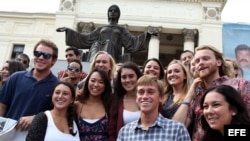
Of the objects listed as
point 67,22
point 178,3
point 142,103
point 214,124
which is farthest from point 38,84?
point 178,3

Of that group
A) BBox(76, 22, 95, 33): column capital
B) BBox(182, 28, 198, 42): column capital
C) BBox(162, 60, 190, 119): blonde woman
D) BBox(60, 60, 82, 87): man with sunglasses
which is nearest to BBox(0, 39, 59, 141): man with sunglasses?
BBox(60, 60, 82, 87): man with sunglasses

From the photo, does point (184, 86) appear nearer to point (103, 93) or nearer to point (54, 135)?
point (103, 93)

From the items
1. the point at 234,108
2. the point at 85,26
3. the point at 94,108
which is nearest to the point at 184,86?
the point at 94,108

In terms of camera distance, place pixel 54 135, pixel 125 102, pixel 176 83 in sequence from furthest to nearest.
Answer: pixel 176 83
pixel 125 102
pixel 54 135

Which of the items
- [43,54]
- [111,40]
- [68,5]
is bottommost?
[43,54]

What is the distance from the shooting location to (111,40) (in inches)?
318

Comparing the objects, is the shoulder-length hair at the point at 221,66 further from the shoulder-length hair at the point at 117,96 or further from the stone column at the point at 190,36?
the stone column at the point at 190,36

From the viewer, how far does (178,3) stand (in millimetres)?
29375

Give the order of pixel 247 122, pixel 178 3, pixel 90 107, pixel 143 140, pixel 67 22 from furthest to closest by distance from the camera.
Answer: pixel 178 3
pixel 67 22
pixel 90 107
pixel 143 140
pixel 247 122

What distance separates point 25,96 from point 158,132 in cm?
165

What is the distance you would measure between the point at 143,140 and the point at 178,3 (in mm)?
27819

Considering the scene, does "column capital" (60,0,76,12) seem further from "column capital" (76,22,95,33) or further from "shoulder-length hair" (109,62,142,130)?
"shoulder-length hair" (109,62,142,130)

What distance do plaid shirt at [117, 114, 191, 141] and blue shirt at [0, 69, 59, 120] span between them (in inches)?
43.0

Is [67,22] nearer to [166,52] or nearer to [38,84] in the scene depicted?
[166,52]
